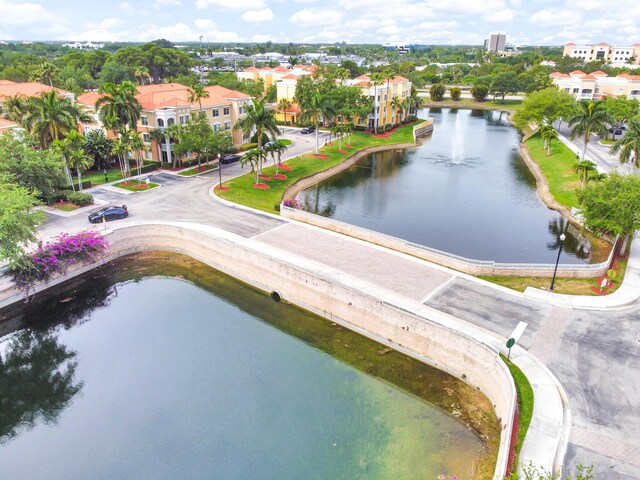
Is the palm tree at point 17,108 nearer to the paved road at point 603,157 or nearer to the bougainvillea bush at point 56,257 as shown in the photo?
the bougainvillea bush at point 56,257

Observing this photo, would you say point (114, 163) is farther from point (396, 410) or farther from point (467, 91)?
point (467, 91)

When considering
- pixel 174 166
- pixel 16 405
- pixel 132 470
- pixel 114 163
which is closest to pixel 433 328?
pixel 132 470

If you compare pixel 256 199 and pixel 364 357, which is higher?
pixel 256 199

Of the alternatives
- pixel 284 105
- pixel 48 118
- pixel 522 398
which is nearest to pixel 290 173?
pixel 48 118

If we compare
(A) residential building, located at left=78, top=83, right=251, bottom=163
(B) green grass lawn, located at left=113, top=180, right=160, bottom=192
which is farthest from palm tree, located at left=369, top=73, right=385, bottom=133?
(B) green grass lawn, located at left=113, top=180, right=160, bottom=192

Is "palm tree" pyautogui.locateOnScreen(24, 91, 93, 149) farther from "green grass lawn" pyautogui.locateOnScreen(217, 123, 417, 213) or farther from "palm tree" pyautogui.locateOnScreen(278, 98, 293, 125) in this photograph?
"palm tree" pyautogui.locateOnScreen(278, 98, 293, 125)

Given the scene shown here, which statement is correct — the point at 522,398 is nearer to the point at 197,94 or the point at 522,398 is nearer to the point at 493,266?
the point at 493,266
